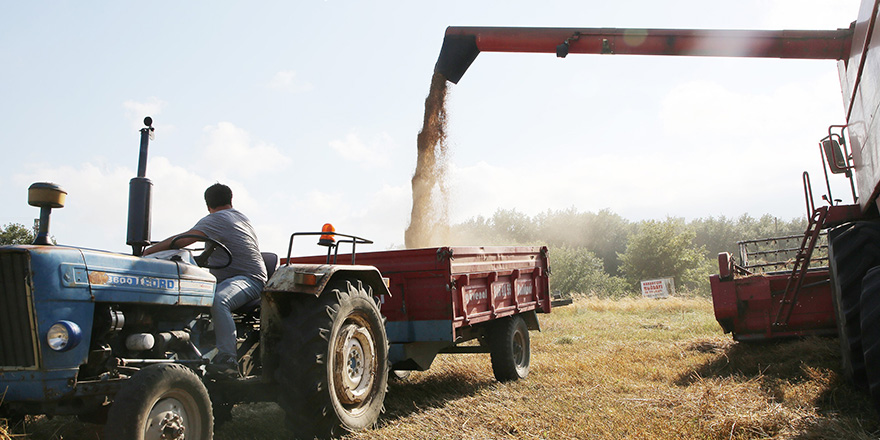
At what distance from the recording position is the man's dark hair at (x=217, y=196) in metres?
4.38

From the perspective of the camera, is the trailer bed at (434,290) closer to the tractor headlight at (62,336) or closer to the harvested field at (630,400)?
the harvested field at (630,400)

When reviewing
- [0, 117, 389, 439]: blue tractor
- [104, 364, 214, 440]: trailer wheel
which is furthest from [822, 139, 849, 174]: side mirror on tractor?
[104, 364, 214, 440]: trailer wheel

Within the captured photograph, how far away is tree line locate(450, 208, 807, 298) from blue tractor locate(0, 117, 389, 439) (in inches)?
852

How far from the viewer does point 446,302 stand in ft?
16.9

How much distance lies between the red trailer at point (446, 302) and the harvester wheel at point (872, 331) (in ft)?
9.47

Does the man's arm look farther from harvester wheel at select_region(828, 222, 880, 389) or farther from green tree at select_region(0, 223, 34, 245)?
green tree at select_region(0, 223, 34, 245)

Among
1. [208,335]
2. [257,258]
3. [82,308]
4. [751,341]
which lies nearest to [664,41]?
[751,341]

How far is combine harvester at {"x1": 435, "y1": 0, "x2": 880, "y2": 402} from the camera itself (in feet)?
13.6

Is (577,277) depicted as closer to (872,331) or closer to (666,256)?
(666,256)

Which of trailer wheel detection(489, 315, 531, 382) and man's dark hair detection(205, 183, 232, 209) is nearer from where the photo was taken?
man's dark hair detection(205, 183, 232, 209)

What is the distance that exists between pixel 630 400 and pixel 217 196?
3640 millimetres

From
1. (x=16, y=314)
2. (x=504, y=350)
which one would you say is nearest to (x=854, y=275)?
(x=504, y=350)

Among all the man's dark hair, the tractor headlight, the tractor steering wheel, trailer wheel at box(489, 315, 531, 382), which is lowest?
trailer wheel at box(489, 315, 531, 382)

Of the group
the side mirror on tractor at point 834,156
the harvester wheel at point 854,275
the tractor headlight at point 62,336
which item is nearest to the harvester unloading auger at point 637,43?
the side mirror on tractor at point 834,156
